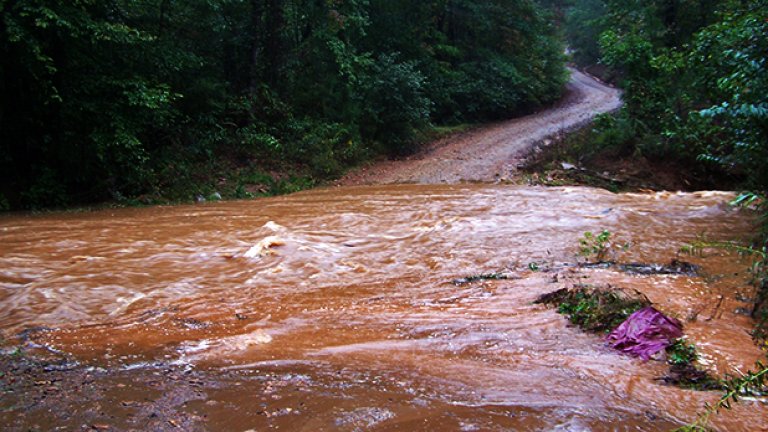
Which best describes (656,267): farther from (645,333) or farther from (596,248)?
(645,333)

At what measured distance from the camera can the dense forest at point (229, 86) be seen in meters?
11.0

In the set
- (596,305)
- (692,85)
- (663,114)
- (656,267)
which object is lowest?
(656,267)

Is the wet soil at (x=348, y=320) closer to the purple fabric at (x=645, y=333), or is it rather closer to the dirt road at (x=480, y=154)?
the purple fabric at (x=645, y=333)

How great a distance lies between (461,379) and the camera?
3357 mm

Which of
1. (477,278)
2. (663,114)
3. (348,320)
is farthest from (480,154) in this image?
(348,320)

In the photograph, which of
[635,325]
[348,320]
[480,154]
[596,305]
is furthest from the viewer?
[480,154]

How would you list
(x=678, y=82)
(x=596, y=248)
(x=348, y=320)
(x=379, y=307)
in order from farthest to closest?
(x=678, y=82) → (x=596, y=248) → (x=379, y=307) → (x=348, y=320)

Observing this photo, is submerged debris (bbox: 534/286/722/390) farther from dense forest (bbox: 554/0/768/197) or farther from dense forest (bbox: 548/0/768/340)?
dense forest (bbox: 554/0/768/197)

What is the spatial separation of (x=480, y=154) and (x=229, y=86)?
27.1ft

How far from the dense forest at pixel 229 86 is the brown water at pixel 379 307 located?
2442mm

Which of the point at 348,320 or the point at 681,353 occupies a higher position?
the point at 681,353

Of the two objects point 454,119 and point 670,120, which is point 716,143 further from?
point 454,119

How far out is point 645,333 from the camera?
3.86 m

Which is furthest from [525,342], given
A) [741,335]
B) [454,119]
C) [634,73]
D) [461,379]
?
[454,119]
